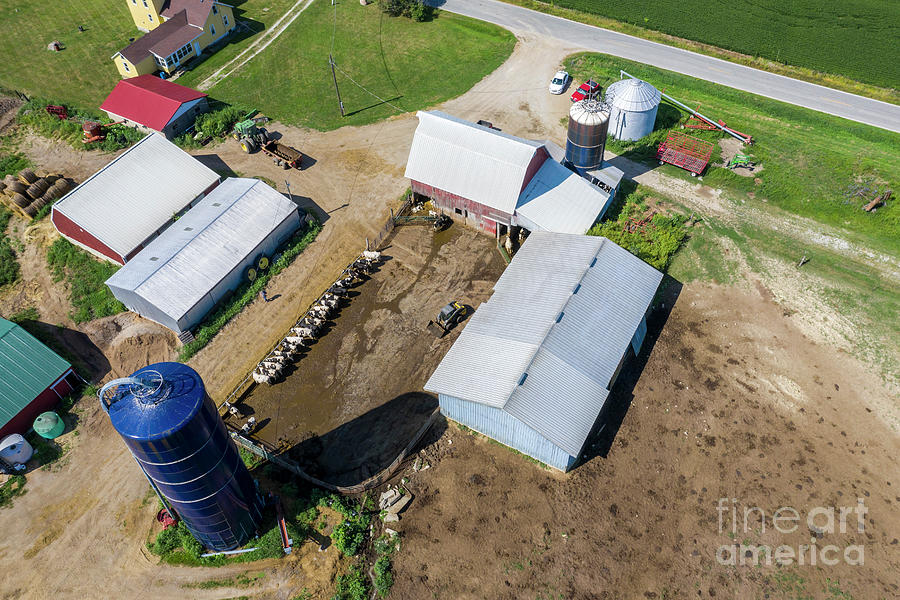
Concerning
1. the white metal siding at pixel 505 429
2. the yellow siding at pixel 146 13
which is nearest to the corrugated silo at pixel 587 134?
the white metal siding at pixel 505 429

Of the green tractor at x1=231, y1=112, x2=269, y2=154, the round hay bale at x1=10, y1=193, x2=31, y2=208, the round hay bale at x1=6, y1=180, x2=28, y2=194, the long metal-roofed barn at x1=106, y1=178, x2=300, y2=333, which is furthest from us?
the green tractor at x1=231, y1=112, x2=269, y2=154

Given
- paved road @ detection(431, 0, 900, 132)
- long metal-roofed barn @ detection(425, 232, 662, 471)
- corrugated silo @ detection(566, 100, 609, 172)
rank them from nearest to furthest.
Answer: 1. long metal-roofed barn @ detection(425, 232, 662, 471)
2. corrugated silo @ detection(566, 100, 609, 172)
3. paved road @ detection(431, 0, 900, 132)

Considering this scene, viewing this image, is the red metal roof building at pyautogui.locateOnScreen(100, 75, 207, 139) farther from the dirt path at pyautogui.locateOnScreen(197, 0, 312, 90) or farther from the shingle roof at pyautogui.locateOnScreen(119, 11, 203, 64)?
the shingle roof at pyautogui.locateOnScreen(119, 11, 203, 64)

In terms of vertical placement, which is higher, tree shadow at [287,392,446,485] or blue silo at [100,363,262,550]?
blue silo at [100,363,262,550]

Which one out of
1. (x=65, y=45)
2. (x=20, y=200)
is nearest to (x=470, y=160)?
(x=20, y=200)

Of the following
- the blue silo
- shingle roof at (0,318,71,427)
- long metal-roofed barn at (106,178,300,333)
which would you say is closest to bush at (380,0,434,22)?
long metal-roofed barn at (106,178,300,333)

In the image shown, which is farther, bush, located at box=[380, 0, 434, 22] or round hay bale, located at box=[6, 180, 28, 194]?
bush, located at box=[380, 0, 434, 22]
